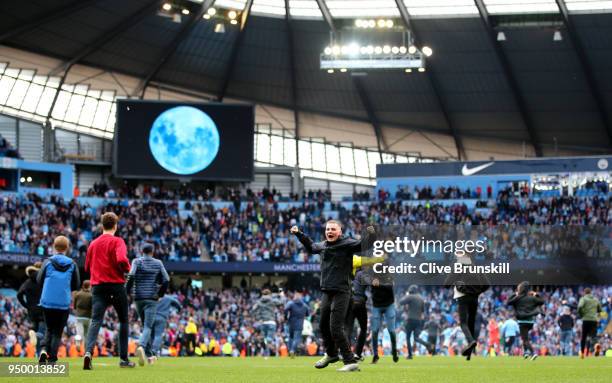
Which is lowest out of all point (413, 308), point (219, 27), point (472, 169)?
point (413, 308)

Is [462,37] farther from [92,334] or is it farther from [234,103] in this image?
[92,334]

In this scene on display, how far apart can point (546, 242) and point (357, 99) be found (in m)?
15.6

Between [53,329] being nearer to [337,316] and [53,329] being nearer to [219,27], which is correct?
[337,316]

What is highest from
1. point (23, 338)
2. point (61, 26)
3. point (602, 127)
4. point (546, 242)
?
point (61, 26)

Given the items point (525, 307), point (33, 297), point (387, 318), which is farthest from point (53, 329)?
point (525, 307)

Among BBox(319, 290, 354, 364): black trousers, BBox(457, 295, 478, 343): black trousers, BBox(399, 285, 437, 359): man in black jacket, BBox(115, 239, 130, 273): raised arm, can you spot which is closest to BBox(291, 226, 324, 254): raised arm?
BBox(319, 290, 354, 364): black trousers

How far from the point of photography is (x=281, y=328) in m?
44.9

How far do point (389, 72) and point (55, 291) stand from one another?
4340 cm

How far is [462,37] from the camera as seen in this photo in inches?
2082

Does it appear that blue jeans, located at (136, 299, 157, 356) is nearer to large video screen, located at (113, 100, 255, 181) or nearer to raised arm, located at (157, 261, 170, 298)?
raised arm, located at (157, 261, 170, 298)

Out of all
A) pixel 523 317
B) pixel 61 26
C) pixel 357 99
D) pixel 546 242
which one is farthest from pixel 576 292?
pixel 61 26

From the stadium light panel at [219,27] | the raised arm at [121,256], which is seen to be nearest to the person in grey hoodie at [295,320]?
the raised arm at [121,256]

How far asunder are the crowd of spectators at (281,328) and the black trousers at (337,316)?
19.1m

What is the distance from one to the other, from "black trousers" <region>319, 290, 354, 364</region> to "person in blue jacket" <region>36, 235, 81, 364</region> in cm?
353
